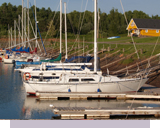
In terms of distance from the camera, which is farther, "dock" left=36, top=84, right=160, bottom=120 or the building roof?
the building roof

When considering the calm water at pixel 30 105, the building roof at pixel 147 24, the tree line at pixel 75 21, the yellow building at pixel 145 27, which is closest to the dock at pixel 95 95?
the calm water at pixel 30 105

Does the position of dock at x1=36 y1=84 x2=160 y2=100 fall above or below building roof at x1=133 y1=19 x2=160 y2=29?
below

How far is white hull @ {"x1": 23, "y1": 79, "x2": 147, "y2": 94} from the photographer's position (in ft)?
84.7

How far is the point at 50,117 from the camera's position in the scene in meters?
20.8

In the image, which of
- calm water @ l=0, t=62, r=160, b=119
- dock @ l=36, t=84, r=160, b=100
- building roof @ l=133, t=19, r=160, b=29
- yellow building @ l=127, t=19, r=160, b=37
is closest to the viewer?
calm water @ l=0, t=62, r=160, b=119

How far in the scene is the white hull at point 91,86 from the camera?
25.8 metres

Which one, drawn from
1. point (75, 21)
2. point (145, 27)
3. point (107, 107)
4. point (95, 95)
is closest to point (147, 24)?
point (145, 27)

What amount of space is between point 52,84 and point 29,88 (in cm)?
244

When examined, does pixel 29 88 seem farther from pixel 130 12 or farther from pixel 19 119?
pixel 130 12

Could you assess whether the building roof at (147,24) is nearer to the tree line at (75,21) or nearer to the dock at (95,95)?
the tree line at (75,21)

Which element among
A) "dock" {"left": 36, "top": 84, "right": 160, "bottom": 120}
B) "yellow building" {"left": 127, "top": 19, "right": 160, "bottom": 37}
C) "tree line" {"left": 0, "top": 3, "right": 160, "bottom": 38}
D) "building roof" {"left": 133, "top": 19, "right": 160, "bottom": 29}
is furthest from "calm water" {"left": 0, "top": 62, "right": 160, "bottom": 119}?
"tree line" {"left": 0, "top": 3, "right": 160, "bottom": 38}

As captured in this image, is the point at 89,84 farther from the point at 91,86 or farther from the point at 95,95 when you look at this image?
the point at 95,95

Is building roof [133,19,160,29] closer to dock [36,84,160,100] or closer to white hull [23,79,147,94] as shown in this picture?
white hull [23,79,147,94]

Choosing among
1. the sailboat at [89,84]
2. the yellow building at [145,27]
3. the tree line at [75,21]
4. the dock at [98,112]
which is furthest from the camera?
the tree line at [75,21]
